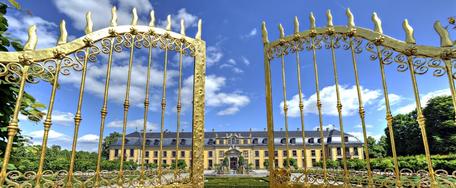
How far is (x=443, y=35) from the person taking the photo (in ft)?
9.37

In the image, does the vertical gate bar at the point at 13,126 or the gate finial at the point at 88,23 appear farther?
the gate finial at the point at 88,23

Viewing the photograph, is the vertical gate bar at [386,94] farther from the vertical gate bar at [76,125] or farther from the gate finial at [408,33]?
the vertical gate bar at [76,125]

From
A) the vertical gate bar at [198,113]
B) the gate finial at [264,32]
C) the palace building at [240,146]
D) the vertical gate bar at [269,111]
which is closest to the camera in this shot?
the vertical gate bar at [198,113]

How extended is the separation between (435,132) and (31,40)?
1178 inches

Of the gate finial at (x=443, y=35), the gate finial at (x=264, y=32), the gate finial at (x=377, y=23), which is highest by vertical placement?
the gate finial at (x=264, y=32)

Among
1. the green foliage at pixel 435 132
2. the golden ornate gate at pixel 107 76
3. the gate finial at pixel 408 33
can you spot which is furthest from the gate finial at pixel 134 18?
the green foliage at pixel 435 132

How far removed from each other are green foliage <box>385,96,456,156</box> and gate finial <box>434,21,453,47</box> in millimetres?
22695

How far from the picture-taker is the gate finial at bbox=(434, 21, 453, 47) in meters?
2.80

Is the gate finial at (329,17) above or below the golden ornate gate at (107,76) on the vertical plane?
above

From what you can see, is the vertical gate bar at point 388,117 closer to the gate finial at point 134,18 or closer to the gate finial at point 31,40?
the gate finial at point 134,18

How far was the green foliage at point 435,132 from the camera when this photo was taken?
71.7ft

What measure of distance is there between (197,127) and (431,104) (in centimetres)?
3011

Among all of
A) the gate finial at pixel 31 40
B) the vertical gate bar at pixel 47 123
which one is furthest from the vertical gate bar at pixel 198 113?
the gate finial at pixel 31 40

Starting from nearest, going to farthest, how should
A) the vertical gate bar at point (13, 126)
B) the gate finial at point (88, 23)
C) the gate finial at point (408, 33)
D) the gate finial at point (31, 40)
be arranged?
1. the vertical gate bar at point (13, 126)
2. the gate finial at point (31, 40)
3. the gate finial at point (408, 33)
4. the gate finial at point (88, 23)
